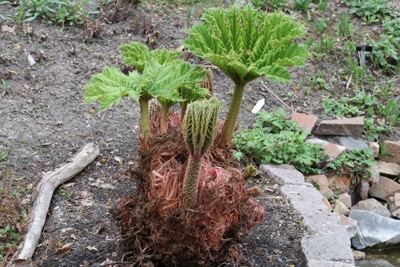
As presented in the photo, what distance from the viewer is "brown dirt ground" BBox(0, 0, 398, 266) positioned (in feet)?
11.3

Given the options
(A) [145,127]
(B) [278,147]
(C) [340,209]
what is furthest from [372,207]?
(A) [145,127]

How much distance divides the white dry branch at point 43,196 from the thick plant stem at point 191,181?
101cm

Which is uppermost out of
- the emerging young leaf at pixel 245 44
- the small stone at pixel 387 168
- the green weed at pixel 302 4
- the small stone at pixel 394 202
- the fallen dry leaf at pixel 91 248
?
the emerging young leaf at pixel 245 44

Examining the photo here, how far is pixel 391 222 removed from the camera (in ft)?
15.8

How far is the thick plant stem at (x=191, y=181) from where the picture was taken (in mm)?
2673

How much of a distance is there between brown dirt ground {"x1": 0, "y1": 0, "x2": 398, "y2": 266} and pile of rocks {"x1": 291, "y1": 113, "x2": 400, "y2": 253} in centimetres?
37

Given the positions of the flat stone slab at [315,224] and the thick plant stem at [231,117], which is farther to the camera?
the flat stone slab at [315,224]

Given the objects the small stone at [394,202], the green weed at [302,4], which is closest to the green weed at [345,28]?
the green weed at [302,4]

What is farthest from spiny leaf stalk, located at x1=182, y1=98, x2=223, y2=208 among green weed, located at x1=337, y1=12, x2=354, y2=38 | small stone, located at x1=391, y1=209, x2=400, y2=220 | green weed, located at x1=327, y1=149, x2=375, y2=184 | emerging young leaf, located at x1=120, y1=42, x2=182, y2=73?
green weed, located at x1=337, y1=12, x2=354, y2=38

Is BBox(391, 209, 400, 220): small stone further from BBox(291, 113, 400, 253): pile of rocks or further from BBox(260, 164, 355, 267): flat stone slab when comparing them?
BBox(260, 164, 355, 267): flat stone slab

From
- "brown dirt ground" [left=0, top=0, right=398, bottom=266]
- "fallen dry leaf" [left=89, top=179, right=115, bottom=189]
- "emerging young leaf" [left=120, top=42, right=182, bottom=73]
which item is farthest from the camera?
"fallen dry leaf" [left=89, top=179, right=115, bottom=189]

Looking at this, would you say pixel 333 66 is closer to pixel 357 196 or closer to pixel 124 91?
pixel 357 196

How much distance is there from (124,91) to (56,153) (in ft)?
5.28

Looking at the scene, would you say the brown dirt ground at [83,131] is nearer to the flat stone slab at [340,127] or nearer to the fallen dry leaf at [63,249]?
the fallen dry leaf at [63,249]
